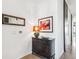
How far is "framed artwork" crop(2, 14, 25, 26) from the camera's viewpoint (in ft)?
11.5

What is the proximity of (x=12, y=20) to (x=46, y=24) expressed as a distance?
1649 millimetres

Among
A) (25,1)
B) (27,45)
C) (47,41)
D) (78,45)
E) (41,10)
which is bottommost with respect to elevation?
(27,45)

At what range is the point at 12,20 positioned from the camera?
389 centimetres

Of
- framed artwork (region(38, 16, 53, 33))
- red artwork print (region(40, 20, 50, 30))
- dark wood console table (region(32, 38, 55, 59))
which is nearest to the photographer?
dark wood console table (region(32, 38, 55, 59))

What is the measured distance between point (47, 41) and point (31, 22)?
5.94 ft

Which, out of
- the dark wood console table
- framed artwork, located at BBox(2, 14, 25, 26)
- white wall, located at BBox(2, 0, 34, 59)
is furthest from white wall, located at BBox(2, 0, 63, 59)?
the dark wood console table

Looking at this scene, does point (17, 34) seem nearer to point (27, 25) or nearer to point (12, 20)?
point (12, 20)

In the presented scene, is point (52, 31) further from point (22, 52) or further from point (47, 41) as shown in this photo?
point (22, 52)

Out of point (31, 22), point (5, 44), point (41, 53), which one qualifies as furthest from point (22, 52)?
point (31, 22)

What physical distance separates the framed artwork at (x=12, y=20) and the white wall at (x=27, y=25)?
14 centimetres

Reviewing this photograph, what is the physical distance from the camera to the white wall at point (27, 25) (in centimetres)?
362

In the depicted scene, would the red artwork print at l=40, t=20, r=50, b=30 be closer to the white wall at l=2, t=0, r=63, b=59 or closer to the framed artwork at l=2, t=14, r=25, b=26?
the white wall at l=2, t=0, r=63, b=59

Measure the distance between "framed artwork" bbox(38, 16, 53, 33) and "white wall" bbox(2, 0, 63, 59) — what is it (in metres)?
0.16

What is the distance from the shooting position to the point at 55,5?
4246 millimetres
